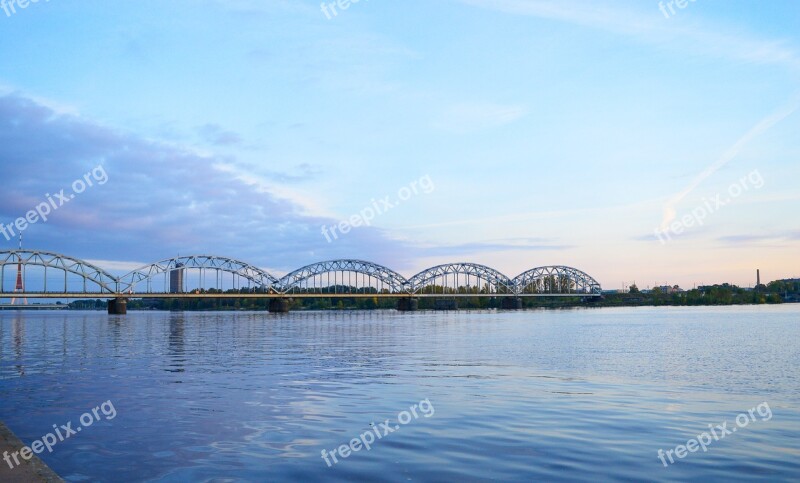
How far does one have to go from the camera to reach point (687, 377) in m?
24.7

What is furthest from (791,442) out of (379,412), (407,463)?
(379,412)

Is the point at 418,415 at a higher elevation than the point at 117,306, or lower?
lower

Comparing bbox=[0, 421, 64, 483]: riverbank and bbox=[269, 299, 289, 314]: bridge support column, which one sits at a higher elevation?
bbox=[0, 421, 64, 483]: riverbank

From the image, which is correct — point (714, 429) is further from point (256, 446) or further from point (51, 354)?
point (51, 354)

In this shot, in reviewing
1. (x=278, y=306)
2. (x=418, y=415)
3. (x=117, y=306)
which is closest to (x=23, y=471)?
(x=418, y=415)

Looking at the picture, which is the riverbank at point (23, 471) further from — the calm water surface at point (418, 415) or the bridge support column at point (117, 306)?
the bridge support column at point (117, 306)

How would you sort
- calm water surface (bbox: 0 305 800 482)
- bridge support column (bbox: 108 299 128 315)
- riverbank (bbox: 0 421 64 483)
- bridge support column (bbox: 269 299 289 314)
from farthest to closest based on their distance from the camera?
bridge support column (bbox: 269 299 289 314)
bridge support column (bbox: 108 299 128 315)
calm water surface (bbox: 0 305 800 482)
riverbank (bbox: 0 421 64 483)

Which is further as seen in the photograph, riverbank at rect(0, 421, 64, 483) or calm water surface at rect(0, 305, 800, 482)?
calm water surface at rect(0, 305, 800, 482)

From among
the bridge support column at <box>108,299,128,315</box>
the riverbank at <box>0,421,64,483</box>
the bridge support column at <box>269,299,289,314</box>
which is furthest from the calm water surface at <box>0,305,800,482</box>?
the bridge support column at <box>269,299,289,314</box>

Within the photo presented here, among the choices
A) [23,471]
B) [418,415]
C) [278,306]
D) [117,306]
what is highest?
[23,471]

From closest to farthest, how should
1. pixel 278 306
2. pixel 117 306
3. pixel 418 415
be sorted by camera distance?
1. pixel 418 415
2. pixel 117 306
3. pixel 278 306

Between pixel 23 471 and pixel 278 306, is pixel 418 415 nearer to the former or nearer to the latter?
pixel 23 471

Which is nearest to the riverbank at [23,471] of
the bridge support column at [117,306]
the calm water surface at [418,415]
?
the calm water surface at [418,415]

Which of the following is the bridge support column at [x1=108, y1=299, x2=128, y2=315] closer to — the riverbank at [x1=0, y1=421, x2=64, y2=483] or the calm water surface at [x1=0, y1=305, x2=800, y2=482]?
the calm water surface at [x1=0, y1=305, x2=800, y2=482]
